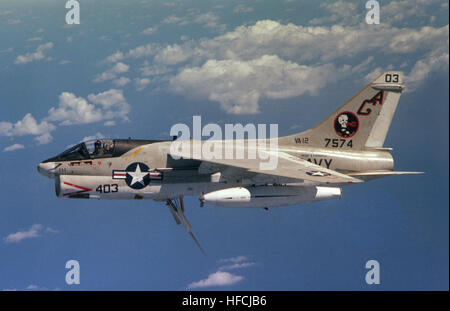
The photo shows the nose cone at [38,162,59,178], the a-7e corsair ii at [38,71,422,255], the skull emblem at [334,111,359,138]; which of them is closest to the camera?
the a-7e corsair ii at [38,71,422,255]

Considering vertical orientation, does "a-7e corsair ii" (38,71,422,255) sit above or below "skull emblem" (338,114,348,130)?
below

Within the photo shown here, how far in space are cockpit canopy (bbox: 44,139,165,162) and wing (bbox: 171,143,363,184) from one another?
66.4 inches

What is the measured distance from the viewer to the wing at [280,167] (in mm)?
17656

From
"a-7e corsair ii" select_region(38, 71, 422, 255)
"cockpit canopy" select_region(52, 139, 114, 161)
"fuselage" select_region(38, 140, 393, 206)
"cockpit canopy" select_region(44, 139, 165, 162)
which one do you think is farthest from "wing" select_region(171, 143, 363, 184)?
"cockpit canopy" select_region(52, 139, 114, 161)

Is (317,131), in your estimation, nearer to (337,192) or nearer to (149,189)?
(337,192)

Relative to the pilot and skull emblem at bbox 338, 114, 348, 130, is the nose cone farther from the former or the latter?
skull emblem at bbox 338, 114, 348, 130

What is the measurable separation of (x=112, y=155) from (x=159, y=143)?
5.62ft

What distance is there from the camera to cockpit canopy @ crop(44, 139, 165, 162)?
18.7m

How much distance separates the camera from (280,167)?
Result: 1839 centimetres

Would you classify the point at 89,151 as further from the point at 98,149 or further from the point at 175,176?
the point at 175,176

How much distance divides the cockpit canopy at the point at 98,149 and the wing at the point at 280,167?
5.53 ft

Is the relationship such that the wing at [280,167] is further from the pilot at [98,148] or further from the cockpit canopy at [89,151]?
the pilot at [98,148]

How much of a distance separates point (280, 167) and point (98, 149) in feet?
21.4

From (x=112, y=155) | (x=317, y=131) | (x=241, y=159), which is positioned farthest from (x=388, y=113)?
(x=112, y=155)
